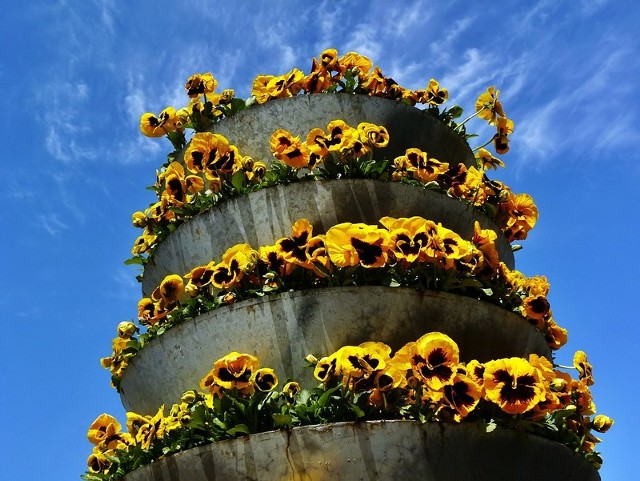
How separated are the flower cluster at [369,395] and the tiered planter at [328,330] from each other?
0.49 feet

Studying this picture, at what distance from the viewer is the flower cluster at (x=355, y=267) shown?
20.5ft

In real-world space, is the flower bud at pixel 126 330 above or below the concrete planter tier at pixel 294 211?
below

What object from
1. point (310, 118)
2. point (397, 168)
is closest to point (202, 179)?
point (310, 118)

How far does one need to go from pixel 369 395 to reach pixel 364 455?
43 cm

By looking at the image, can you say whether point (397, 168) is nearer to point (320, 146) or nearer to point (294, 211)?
point (320, 146)

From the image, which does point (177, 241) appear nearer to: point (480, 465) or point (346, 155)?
point (346, 155)

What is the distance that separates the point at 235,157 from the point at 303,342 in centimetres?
208

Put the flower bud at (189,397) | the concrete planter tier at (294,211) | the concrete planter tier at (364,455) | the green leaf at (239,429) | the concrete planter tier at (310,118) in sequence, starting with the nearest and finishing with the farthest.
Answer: the concrete planter tier at (364,455)
the green leaf at (239,429)
the flower bud at (189,397)
the concrete planter tier at (294,211)
the concrete planter tier at (310,118)

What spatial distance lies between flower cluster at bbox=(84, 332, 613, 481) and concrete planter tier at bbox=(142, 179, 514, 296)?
1462mm

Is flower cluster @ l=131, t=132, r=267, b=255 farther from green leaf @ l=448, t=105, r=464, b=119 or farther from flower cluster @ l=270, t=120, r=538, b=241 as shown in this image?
green leaf @ l=448, t=105, r=464, b=119

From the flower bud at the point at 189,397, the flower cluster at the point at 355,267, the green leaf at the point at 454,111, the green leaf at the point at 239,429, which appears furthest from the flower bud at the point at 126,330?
the green leaf at the point at 454,111

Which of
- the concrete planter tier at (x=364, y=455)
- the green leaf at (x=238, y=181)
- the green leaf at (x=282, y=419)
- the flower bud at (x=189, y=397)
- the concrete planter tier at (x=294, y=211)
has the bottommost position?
the concrete planter tier at (x=364, y=455)

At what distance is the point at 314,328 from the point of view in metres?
6.18

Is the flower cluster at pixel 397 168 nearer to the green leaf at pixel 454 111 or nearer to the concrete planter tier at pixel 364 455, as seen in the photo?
the green leaf at pixel 454 111
